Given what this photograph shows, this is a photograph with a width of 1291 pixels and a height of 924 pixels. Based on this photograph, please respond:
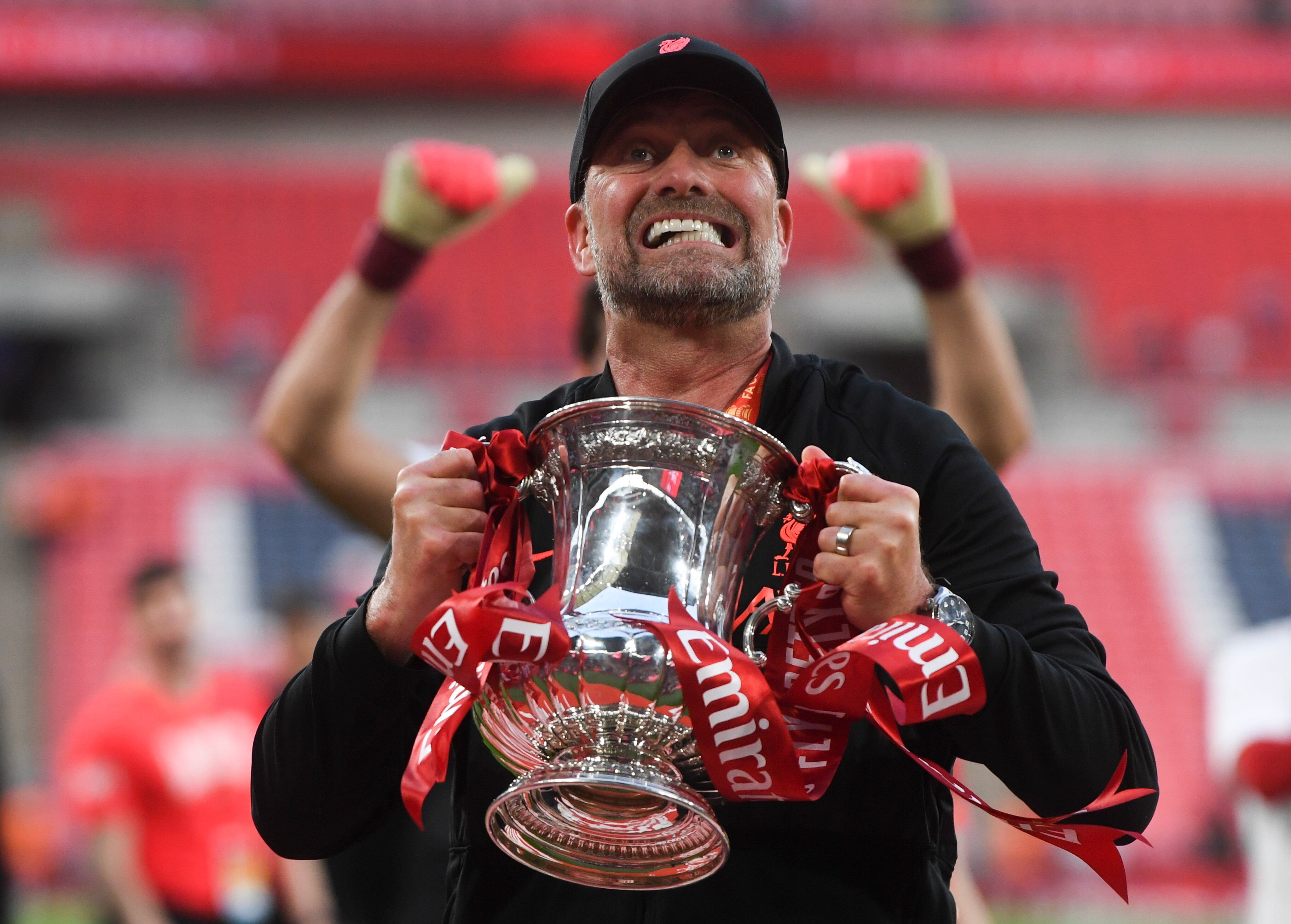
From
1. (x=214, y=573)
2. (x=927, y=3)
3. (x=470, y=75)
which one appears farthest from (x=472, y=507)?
(x=927, y=3)

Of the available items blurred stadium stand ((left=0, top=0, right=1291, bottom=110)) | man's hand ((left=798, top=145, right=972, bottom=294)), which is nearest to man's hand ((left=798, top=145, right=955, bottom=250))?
man's hand ((left=798, top=145, right=972, bottom=294))

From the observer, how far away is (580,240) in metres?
1.94

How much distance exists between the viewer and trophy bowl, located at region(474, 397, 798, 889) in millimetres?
1397

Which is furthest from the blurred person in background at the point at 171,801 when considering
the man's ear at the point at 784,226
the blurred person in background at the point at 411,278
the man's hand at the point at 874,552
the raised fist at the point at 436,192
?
the man's hand at the point at 874,552

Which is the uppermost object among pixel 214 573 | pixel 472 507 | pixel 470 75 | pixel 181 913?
pixel 470 75

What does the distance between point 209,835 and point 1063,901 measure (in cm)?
685

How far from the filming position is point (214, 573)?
45.2 feet

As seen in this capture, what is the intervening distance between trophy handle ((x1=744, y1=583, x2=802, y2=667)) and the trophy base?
0.41ft

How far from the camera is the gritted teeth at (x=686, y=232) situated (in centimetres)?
168

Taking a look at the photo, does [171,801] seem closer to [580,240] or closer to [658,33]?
[580,240]

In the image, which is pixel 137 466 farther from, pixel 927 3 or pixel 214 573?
pixel 927 3

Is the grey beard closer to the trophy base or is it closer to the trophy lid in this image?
the trophy lid

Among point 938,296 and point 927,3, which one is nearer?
point 938,296

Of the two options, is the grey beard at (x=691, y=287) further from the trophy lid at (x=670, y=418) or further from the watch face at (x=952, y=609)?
the watch face at (x=952, y=609)
